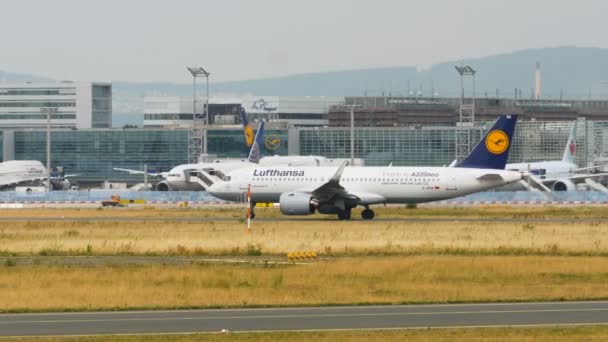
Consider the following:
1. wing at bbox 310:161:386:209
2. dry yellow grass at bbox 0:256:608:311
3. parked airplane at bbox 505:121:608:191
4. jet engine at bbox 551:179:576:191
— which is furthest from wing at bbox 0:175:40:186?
dry yellow grass at bbox 0:256:608:311

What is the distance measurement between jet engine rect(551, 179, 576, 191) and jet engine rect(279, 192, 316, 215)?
51911 millimetres

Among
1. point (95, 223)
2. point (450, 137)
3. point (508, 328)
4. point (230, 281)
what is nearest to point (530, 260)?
point (230, 281)

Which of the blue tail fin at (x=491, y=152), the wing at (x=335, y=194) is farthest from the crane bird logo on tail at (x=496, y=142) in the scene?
the wing at (x=335, y=194)

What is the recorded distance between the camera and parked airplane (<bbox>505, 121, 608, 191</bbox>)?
123 metres

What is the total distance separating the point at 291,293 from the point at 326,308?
3.38 metres

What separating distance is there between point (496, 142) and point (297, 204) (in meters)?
15.1

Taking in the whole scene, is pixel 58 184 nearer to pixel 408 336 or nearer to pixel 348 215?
pixel 348 215

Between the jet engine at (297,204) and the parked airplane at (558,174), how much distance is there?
47.4 metres

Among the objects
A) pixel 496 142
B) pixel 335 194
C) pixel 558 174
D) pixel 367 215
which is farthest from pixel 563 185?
pixel 335 194

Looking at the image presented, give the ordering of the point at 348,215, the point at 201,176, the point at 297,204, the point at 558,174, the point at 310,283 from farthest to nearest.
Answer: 1. the point at 558,174
2. the point at 201,176
3. the point at 348,215
4. the point at 297,204
5. the point at 310,283

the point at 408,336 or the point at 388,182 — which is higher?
the point at 388,182

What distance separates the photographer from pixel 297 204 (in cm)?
7688

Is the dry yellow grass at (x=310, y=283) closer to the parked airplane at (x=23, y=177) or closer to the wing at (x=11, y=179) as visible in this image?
the wing at (x=11, y=179)

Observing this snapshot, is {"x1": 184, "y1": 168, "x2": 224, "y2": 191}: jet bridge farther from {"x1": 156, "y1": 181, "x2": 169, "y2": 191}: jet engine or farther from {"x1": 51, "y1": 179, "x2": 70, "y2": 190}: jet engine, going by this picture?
{"x1": 51, "y1": 179, "x2": 70, "y2": 190}: jet engine
